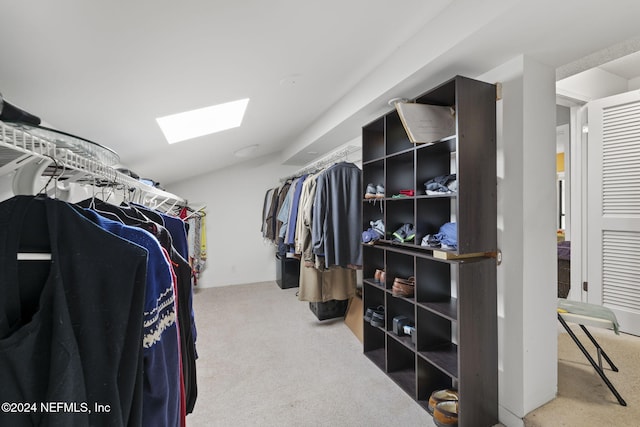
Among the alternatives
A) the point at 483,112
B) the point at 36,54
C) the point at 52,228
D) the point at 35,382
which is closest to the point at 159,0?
the point at 36,54

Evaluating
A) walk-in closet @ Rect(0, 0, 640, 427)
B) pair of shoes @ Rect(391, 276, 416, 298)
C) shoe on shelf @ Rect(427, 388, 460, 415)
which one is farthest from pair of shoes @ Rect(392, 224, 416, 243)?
shoe on shelf @ Rect(427, 388, 460, 415)

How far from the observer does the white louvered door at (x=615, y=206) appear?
2.48m

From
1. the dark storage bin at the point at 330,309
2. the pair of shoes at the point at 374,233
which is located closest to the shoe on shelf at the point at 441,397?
the pair of shoes at the point at 374,233

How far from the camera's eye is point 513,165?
1.56 m

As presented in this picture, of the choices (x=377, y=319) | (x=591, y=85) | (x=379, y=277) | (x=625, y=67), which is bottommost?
(x=377, y=319)

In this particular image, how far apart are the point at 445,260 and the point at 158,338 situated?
1.42 meters

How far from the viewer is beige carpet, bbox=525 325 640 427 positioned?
149 centimetres

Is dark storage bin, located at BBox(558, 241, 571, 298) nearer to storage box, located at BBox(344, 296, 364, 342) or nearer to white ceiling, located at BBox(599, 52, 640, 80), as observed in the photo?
white ceiling, located at BBox(599, 52, 640, 80)

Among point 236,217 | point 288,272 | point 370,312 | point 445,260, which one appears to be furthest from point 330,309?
point 236,217

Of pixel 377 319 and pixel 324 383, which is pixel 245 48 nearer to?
pixel 377 319

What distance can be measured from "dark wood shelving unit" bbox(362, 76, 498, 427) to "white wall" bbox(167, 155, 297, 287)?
9.93ft

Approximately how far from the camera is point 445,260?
5.17 feet

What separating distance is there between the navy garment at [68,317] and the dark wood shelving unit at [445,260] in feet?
4.80

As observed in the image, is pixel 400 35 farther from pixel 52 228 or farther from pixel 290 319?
pixel 290 319
